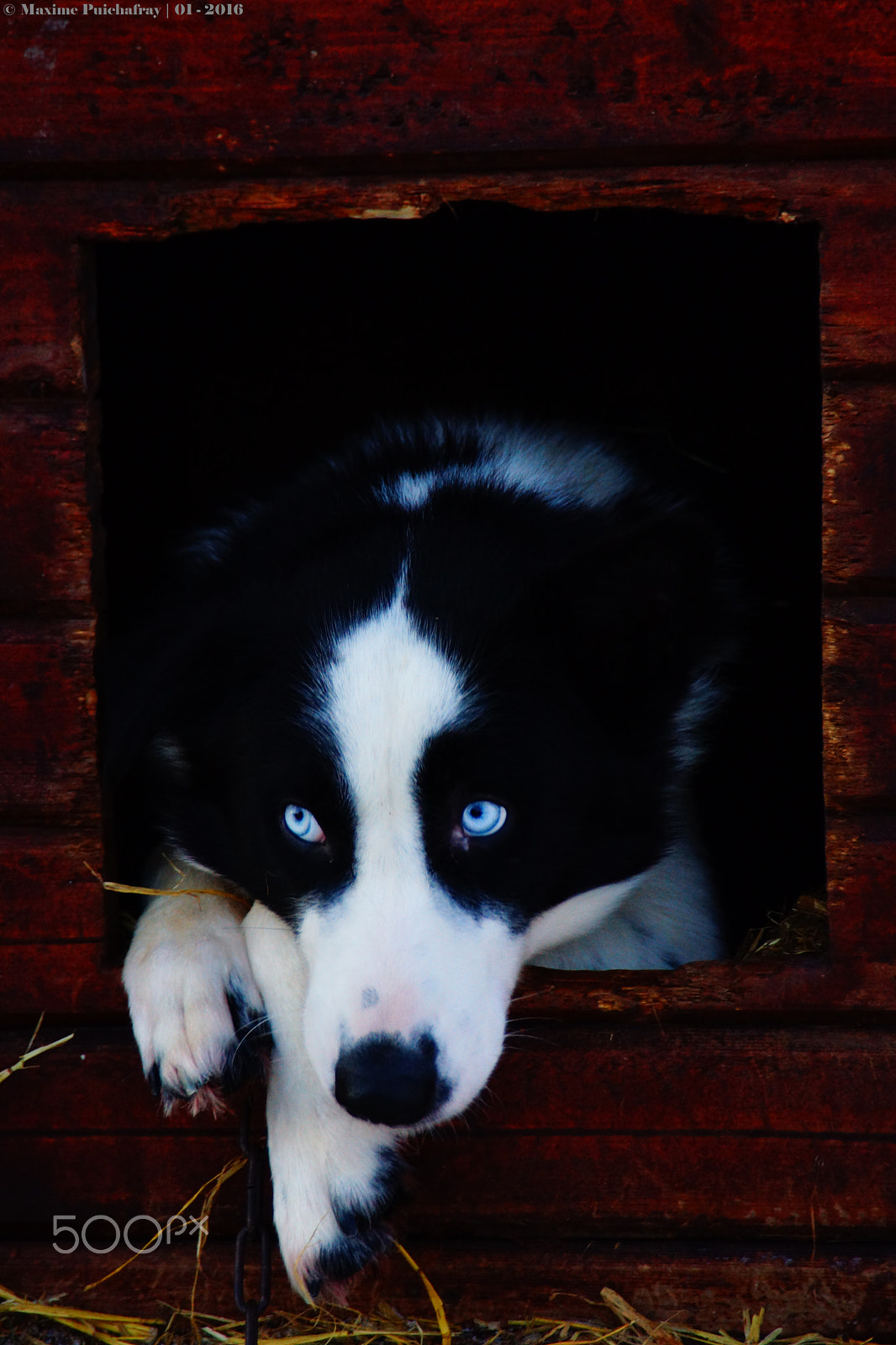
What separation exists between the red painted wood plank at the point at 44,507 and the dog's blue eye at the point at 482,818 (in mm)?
631

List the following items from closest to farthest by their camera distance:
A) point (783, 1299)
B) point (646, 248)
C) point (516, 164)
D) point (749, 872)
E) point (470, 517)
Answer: point (516, 164) < point (783, 1299) < point (470, 517) < point (749, 872) < point (646, 248)

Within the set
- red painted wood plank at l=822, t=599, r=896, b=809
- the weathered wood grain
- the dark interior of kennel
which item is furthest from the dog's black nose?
the dark interior of kennel

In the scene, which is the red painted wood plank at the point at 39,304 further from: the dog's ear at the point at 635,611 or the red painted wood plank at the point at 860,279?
the red painted wood plank at the point at 860,279

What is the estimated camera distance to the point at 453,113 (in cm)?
171

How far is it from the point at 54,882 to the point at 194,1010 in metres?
0.31

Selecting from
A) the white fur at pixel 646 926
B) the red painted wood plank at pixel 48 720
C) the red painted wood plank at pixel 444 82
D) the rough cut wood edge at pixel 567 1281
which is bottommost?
the rough cut wood edge at pixel 567 1281

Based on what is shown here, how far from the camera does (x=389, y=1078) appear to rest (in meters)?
1.53

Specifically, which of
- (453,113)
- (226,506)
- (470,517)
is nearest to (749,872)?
(470,517)

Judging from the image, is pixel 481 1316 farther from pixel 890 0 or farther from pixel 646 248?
pixel 646 248

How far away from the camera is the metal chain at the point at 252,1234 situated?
167 cm

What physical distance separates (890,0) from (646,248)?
4.26ft

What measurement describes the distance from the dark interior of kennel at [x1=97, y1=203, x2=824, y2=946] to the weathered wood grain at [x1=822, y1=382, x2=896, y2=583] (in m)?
0.88

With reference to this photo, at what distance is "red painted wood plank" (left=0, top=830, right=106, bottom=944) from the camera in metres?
1.87

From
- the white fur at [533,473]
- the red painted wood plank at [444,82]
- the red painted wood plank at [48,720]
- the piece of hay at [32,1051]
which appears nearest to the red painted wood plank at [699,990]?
the piece of hay at [32,1051]
